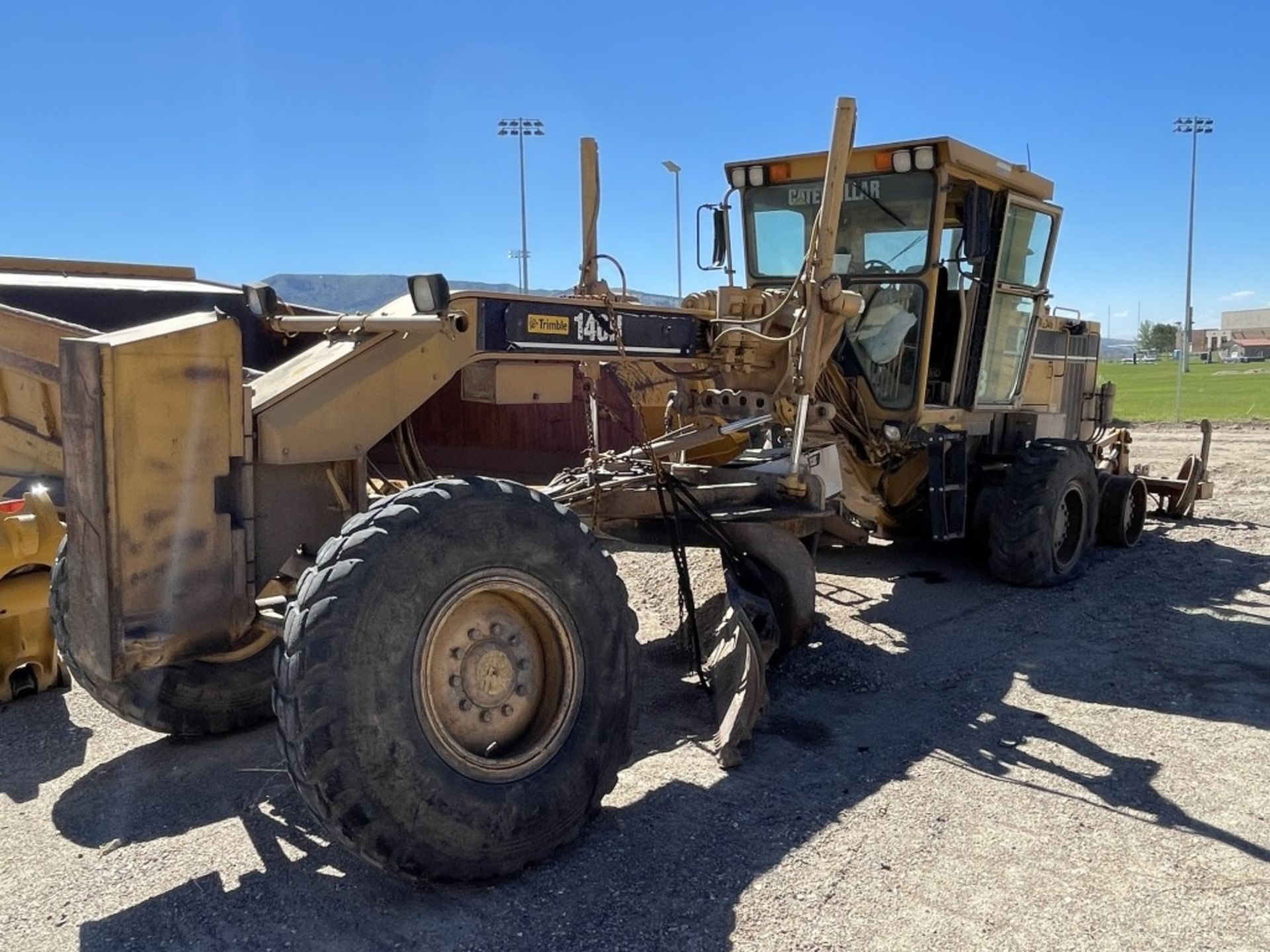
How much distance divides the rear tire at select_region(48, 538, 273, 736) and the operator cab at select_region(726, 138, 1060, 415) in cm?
436

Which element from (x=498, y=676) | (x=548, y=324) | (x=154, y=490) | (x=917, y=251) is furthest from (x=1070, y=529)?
(x=154, y=490)

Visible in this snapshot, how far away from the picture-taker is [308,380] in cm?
364

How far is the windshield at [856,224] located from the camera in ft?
22.6

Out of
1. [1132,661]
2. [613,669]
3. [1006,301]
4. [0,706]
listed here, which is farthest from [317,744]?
[1006,301]

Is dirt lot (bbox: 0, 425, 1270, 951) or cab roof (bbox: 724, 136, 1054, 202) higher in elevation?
cab roof (bbox: 724, 136, 1054, 202)

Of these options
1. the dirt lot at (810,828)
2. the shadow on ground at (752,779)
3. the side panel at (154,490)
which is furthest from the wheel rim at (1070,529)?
the side panel at (154,490)

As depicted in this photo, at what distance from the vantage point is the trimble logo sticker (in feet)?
13.5

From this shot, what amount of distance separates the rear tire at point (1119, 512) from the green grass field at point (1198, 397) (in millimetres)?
6703

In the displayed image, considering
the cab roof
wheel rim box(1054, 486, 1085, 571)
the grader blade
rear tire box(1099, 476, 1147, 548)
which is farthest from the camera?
rear tire box(1099, 476, 1147, 548)

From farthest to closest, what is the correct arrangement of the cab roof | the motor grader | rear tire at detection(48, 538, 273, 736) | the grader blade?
the cab roof < the grader blade < rear tire at detection(48, 538, 273, 736) < the motor grader

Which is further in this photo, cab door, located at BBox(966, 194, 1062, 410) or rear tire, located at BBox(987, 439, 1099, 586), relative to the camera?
cab door, located at BBox(966, 194, 1062, 410)

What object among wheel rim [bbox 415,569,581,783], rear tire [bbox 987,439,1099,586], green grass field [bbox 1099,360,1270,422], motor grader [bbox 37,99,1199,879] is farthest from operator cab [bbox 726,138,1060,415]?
green grass field [bbox 1099,360,1270,422]

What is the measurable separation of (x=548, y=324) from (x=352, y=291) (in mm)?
73106

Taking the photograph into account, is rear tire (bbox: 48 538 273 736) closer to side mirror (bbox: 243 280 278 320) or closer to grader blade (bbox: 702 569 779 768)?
side mirror (bbox: 243 280 278 320)
